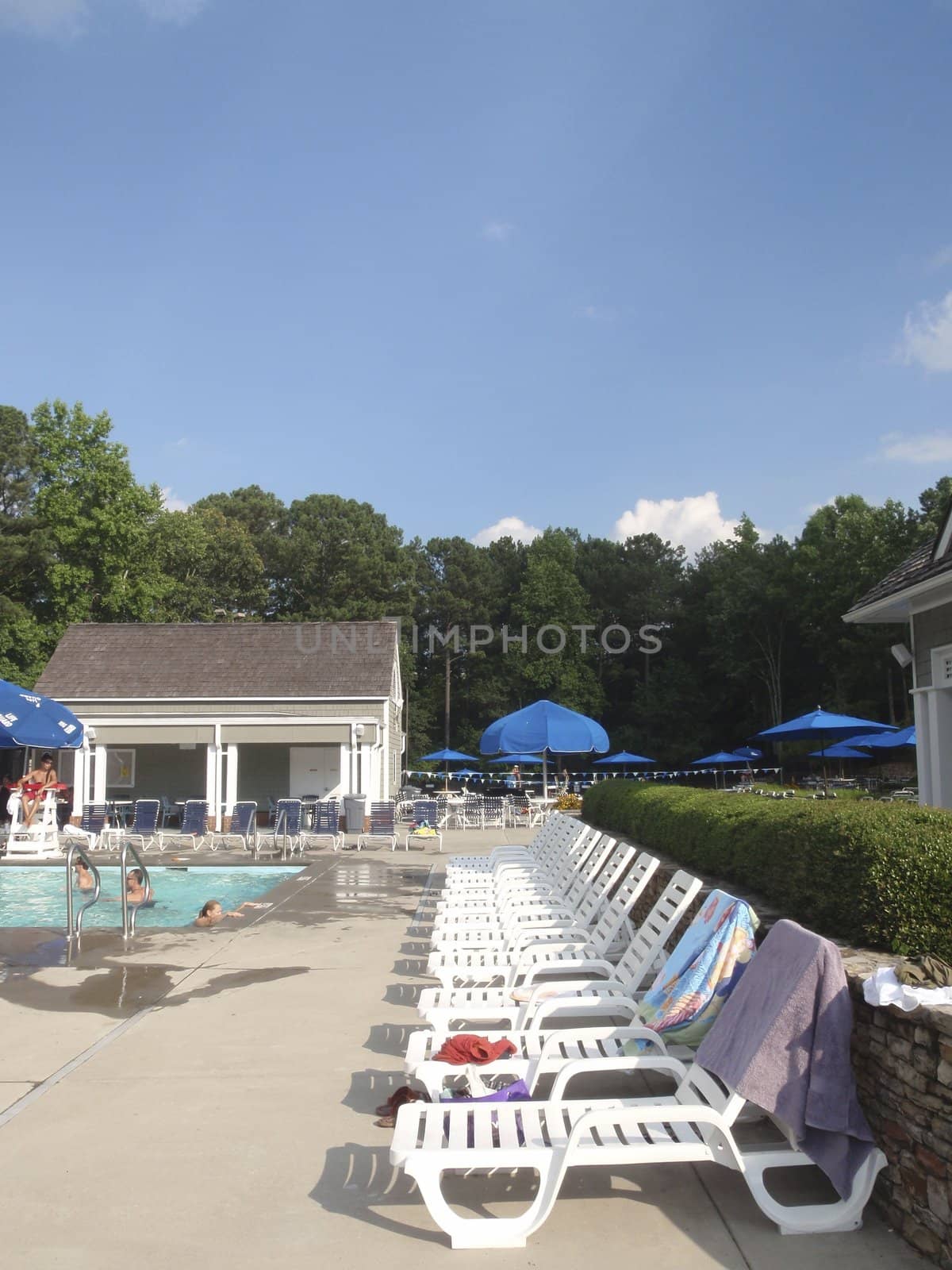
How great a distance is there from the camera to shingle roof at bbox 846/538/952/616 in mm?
10531

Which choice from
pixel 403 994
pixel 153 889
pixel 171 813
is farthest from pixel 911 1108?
pixel 171 813

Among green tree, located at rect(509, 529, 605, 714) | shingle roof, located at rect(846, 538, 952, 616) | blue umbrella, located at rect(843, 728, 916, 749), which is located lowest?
blue umbrella, located at rect(843, 728, 916, 749)

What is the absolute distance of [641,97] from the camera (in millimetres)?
12500

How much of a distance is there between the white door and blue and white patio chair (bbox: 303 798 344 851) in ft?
24.2

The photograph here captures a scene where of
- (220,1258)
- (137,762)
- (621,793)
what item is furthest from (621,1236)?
(137,762)

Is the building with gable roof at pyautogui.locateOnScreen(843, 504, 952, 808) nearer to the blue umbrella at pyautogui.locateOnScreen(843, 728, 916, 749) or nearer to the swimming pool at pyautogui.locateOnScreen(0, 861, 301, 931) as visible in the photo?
the swimming pool at pyautogui.locateOnScreen(0, 861, 301, 931)

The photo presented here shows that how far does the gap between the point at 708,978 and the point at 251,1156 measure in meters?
2.10

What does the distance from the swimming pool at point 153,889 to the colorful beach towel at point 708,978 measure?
23.3 feet

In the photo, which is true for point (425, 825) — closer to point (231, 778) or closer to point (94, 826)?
point (231, 778)

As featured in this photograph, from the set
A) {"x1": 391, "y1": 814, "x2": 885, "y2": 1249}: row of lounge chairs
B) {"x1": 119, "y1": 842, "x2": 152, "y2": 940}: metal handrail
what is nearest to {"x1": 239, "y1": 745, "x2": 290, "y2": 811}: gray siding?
{"x1": 119, "y1": 842, "x2": 152, "y2": 940}: metal handrail

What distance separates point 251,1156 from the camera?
13.1 feet

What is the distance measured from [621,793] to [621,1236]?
9584 millimetres

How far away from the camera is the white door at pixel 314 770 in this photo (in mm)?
26547

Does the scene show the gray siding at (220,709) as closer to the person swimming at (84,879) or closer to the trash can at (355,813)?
the trash can at (355,813)
